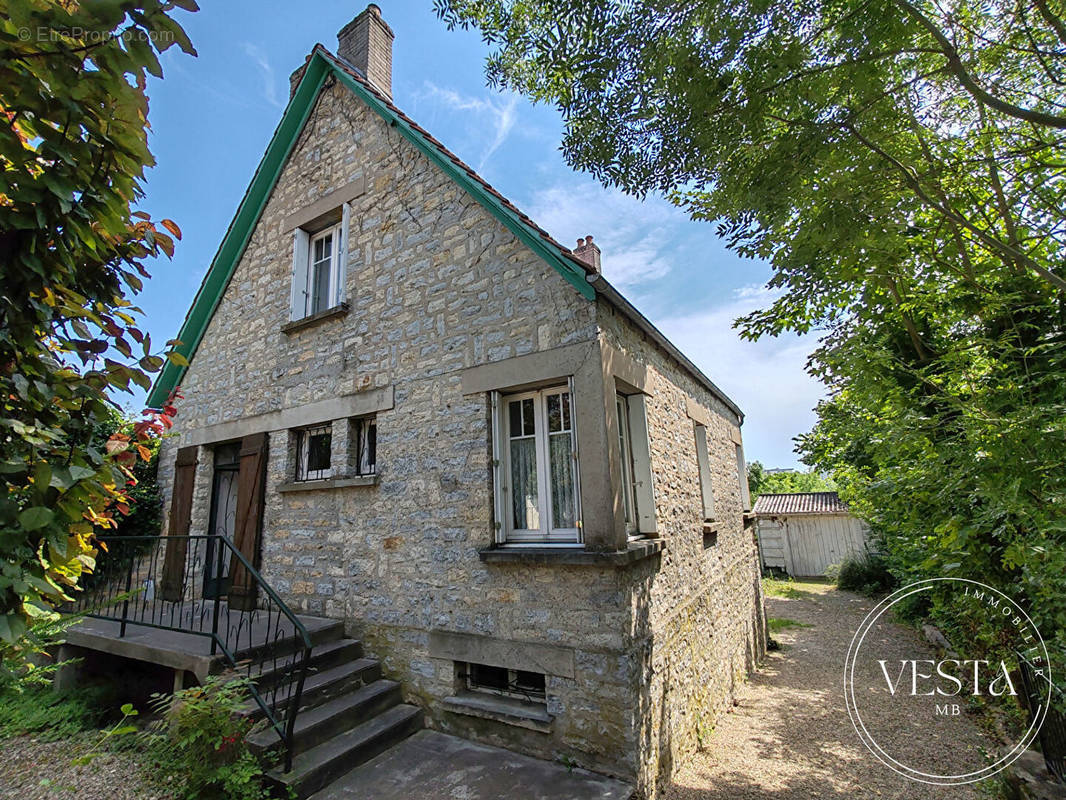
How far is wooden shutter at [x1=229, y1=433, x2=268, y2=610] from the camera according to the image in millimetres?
6227

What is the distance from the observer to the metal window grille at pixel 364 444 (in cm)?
605

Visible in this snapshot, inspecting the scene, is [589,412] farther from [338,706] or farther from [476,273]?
[338,706]

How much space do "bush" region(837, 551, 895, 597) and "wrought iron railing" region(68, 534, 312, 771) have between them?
1593 cm

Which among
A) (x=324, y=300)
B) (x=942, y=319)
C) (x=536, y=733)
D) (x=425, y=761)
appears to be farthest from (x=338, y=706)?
(x=942, y=319)

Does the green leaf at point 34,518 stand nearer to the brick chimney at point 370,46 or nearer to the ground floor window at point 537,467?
the ground floor window at point 537,467

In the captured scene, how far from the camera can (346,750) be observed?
13.6ft

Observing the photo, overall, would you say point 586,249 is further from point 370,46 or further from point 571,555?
point 571,555

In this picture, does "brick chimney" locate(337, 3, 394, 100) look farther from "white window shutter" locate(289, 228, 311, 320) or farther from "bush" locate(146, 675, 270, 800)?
"bush" locate(146, 675, 270, 800)

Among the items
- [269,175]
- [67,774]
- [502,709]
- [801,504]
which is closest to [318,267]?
[269,175]

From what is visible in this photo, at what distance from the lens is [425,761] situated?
4305mm

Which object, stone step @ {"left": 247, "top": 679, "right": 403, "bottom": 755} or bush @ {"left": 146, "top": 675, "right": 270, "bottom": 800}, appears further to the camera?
stone step @ {"left": 247, "top": 679, "right": 403, "bottom": 755}

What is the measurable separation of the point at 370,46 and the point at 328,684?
29.1 ft

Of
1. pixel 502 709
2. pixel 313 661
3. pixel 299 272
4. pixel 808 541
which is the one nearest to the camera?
pixel 502 709

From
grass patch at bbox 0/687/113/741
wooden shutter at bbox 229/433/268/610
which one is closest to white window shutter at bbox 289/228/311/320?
wooden shutter at bbox 229/433/268/610
